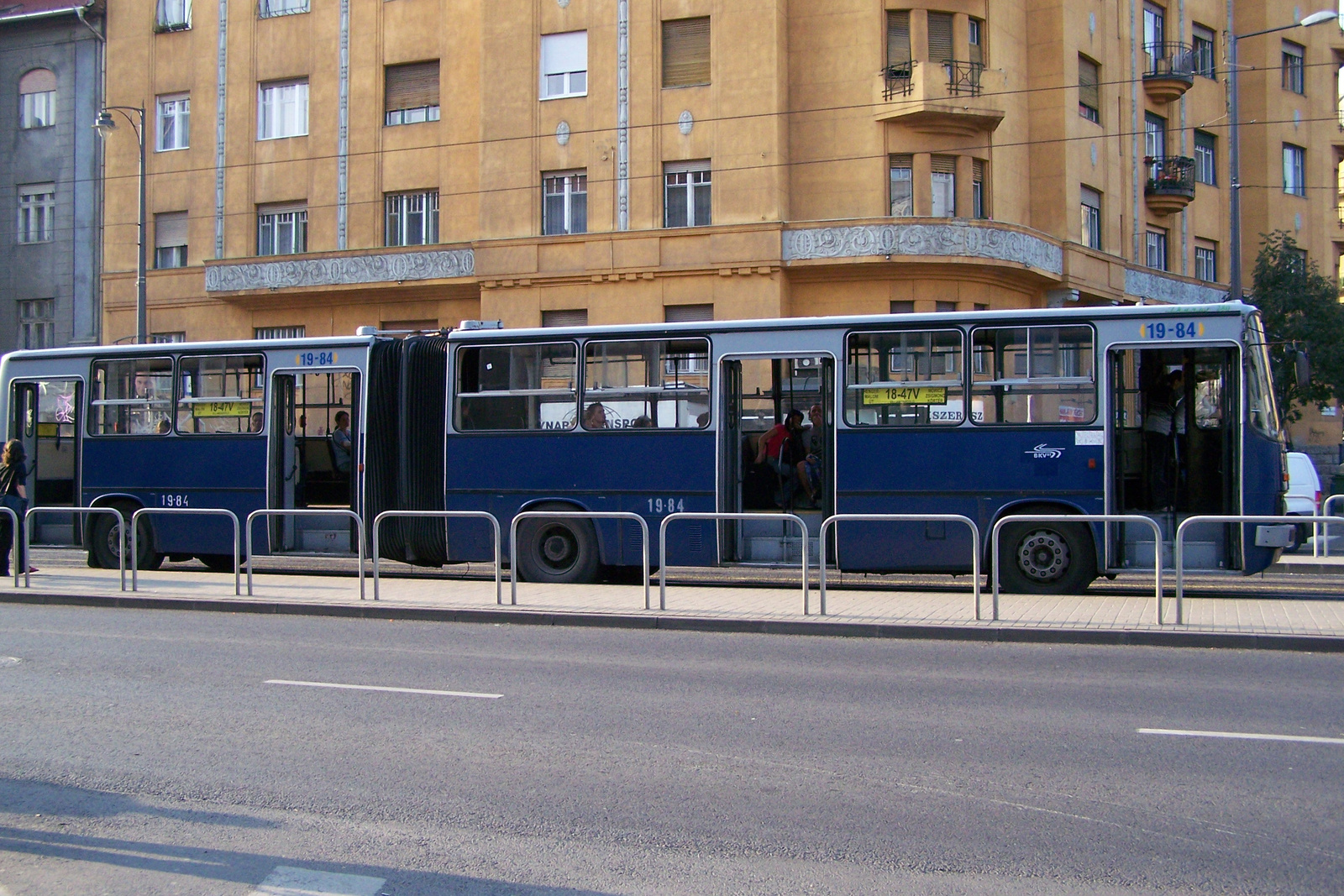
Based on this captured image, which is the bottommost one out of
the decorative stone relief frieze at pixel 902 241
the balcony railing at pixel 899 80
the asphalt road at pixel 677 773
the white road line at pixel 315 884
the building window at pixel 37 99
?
the white road line at pixel 315 884

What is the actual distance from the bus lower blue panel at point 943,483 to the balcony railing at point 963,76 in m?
16.2

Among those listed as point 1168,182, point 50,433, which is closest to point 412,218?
point 50,433

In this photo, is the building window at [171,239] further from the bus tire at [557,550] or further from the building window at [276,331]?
the bus tire at [557,550]

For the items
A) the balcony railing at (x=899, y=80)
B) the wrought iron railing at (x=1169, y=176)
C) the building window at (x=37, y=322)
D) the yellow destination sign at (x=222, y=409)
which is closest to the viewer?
the yellow destination sign at (x=222, y=409)

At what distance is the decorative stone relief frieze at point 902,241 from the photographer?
1053 inches

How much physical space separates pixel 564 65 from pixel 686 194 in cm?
442

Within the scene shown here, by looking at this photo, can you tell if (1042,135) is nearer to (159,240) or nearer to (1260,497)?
(1260,497)

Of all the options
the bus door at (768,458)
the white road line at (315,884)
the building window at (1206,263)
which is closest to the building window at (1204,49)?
the building window at (1206,263)

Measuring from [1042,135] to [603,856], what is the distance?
2827 cm

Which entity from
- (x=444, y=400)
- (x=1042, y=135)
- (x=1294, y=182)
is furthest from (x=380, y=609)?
(x=1294, y=182)

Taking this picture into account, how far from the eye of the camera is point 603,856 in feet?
15.9

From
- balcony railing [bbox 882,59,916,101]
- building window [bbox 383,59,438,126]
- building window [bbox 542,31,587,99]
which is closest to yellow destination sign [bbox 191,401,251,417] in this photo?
building window [bbox 542,31,587,99]

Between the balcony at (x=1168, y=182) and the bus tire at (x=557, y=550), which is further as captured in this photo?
the balcony at (x=1168, y=182)

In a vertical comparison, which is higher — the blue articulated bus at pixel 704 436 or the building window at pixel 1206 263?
the building window at pixel 1206 263
